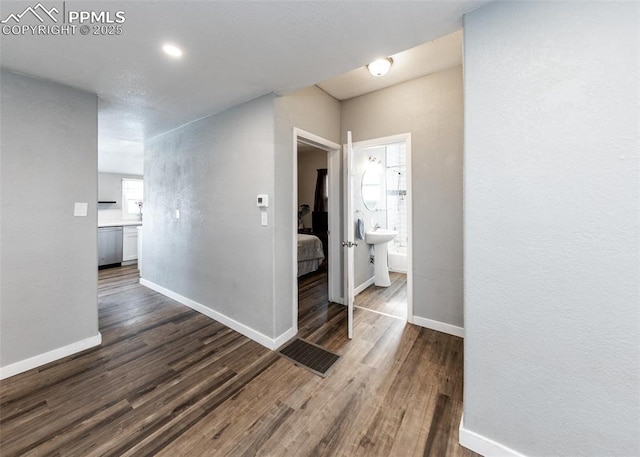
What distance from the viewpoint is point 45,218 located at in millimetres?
2160

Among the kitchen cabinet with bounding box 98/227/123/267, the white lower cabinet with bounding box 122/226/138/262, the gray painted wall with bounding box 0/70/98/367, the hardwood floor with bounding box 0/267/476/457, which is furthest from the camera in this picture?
the white lower cabinet with bounding box 122/226/138/262

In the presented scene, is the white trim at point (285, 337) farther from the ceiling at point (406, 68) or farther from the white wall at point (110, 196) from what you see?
the white wall at point (110, 196)

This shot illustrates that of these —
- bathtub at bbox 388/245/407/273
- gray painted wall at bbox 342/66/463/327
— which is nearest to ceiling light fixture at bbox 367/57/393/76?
gray painted wall at bbox 342/66/463/327

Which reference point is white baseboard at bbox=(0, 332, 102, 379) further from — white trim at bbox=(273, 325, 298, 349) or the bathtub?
the bathtub

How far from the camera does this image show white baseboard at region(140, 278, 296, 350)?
2.43 m

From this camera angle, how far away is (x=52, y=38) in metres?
Answer: 1.61

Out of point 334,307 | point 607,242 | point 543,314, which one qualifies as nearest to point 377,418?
point 543,314

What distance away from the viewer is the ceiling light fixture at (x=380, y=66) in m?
2.31

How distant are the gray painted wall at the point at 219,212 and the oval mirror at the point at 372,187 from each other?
1.95 m

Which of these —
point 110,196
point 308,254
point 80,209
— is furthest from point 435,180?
point 110,196

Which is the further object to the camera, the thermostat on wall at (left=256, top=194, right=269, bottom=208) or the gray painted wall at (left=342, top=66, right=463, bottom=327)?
the gray painted wall at (left=342, top=66, right=463, bottom=327)

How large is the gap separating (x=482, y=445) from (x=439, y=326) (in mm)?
1375

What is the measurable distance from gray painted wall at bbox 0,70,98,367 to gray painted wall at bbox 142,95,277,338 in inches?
38.8

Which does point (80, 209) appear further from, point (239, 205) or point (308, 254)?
point (308, 254)
